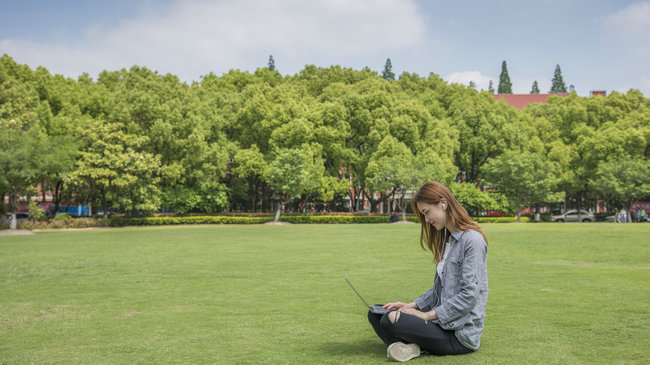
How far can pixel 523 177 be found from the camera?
1882 inches

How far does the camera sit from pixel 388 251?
19.0 m

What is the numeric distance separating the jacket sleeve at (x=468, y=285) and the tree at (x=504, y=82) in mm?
118220

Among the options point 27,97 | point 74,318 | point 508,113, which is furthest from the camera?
point 508,113

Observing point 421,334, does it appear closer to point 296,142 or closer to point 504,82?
point 296,142

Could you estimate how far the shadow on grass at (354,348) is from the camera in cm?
528

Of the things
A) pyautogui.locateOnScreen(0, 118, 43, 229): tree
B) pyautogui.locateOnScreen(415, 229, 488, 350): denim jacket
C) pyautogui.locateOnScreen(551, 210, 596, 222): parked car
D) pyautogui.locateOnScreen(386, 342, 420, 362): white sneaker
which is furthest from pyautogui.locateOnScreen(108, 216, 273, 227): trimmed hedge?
pyautogui.locateOnScreen(415, 229, 488, 350): denim jacket

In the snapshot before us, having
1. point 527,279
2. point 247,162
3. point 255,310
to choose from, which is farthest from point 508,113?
point 255,310

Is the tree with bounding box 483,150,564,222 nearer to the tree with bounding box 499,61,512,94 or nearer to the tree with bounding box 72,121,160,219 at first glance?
the tree with bounding box 72,121,160,219

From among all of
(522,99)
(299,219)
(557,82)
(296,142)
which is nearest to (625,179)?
(299,219)

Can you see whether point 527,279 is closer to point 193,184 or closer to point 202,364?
point 202,364

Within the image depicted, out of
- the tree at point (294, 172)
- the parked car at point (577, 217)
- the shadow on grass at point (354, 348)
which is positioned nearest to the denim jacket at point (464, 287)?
the shadow on grass at point (354, 348)

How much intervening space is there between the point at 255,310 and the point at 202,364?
303cm

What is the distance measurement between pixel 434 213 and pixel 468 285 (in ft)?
2.26

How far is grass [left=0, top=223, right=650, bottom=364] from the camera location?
545 centimetres
